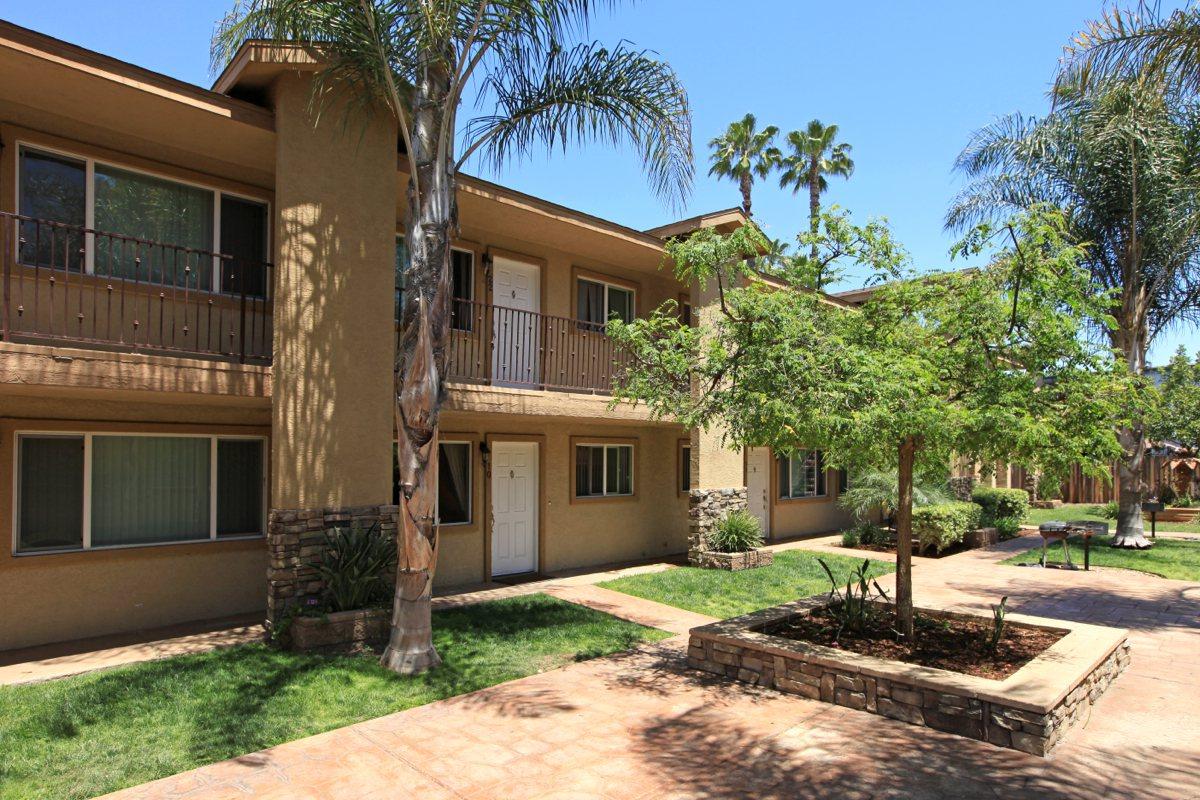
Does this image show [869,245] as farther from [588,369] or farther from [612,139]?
[588,369]

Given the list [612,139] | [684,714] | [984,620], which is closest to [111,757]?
[684,714]

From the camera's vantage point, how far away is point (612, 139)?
28.3ft

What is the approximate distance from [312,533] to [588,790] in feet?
16.0

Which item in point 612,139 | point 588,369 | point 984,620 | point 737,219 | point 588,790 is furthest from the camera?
point 737,219

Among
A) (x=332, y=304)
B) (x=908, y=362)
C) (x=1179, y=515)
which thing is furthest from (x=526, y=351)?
(x=1179, y=515)

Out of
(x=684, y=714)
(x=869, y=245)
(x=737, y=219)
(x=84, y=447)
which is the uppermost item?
(x=737, y=219)

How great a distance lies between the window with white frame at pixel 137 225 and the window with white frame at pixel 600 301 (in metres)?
5.80

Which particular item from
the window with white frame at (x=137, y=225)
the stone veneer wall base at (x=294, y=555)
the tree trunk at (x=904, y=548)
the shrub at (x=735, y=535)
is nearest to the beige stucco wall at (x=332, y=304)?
the stone veneer wall base at (x=294, y=555)

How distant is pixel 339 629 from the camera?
25.7 ft

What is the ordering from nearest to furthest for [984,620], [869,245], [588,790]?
[588,790] → [869,245] → [984,620]

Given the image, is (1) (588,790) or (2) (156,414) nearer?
(1) (588,790)

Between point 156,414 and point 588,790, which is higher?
point 156,414

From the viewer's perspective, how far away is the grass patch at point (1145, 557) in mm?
13519

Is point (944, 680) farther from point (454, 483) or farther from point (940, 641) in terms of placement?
point (454, 483)
